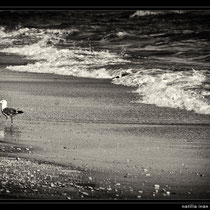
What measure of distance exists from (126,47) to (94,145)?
71cm

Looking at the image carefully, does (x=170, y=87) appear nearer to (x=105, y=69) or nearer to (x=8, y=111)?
(x=105, y=69)

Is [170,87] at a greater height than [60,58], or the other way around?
[60,58]

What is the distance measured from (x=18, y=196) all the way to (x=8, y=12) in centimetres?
122

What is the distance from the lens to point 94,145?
16.0ft

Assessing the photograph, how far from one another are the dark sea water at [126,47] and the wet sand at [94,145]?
86mm

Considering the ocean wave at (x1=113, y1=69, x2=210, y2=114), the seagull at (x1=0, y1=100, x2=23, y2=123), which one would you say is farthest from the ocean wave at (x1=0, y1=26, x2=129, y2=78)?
the seagull at (x1=0, y1=100, x2=23, y2=123)

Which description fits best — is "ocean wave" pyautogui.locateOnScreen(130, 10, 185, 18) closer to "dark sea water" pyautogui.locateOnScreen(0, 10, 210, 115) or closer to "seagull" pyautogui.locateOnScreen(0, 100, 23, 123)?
"dark sea water" pyautogui.locateOnScreen(0, 10, 210, 115)

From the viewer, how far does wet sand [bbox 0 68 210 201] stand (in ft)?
15.5

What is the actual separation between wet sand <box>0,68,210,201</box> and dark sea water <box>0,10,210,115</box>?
9cm

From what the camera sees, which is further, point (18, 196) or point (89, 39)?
point (89, 39)

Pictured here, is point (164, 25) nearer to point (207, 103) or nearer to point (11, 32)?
point (207, 103)

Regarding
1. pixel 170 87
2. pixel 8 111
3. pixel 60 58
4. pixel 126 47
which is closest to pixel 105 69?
pixel 126 47
